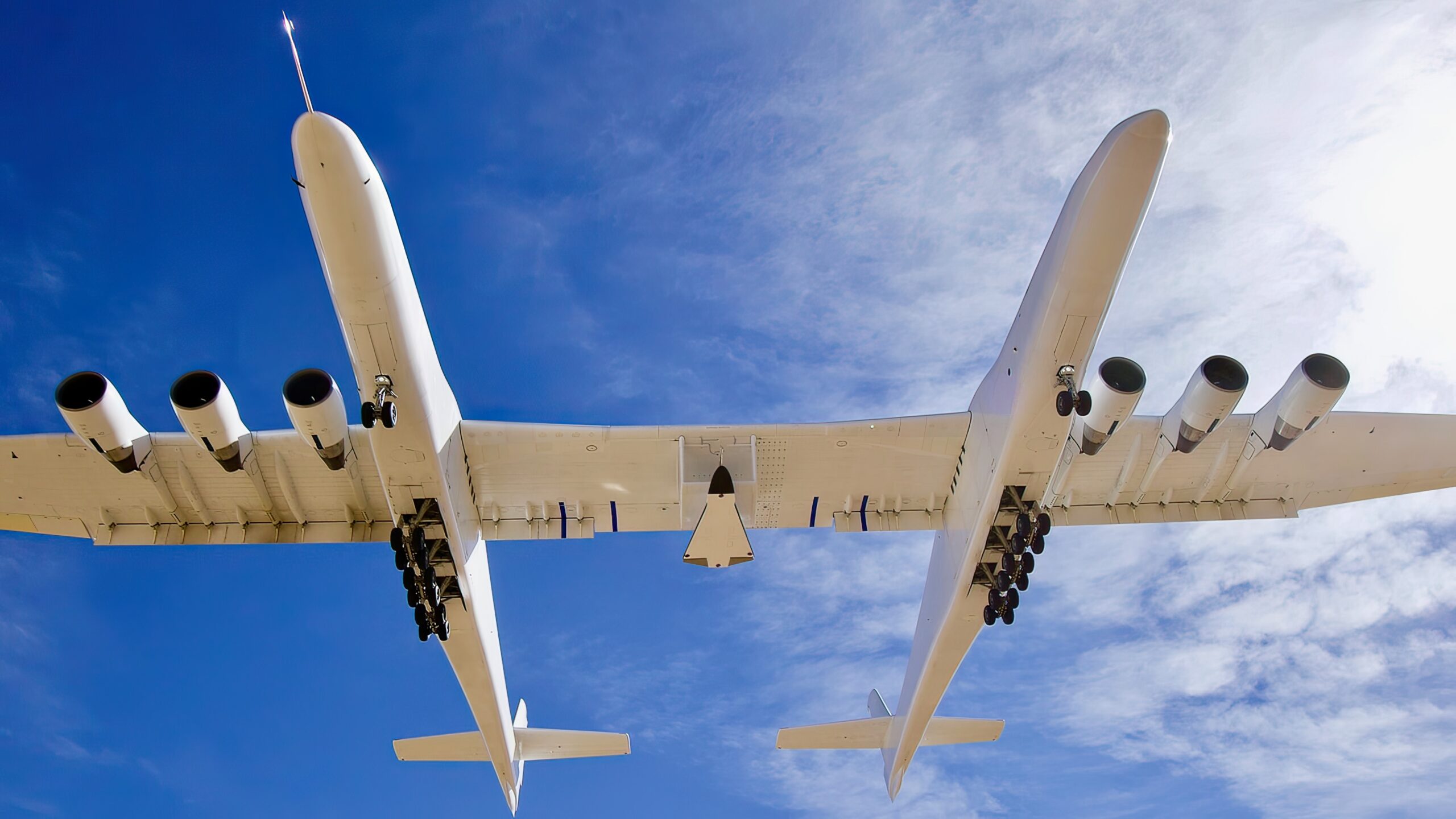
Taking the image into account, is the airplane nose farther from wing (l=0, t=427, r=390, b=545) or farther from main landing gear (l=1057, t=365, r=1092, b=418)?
main landing gear (l=1057, t=365, r=1092, b=418)

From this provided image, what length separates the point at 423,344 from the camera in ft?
35.3

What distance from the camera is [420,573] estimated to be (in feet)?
38.8

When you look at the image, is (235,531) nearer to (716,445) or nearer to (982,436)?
(716,445)

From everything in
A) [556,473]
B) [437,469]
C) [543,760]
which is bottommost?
[543,760]

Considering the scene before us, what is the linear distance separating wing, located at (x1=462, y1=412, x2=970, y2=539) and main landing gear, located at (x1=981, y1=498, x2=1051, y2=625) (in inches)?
61.9

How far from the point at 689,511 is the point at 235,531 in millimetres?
7205

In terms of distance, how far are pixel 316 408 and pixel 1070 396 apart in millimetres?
9207

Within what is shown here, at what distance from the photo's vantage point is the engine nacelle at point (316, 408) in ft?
35.0

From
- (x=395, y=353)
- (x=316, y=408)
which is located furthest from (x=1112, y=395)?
(x=316, y=408)

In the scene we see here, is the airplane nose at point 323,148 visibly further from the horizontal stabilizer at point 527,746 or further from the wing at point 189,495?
the horizontal stabilizer at point 527,746

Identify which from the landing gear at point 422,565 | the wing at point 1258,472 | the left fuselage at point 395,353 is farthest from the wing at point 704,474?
the wing at point 1258,472

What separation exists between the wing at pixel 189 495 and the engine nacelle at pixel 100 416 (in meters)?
0.68

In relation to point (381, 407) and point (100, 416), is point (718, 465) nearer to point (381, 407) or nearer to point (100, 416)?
point (381, 407)

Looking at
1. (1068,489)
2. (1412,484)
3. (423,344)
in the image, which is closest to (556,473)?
(423,344)
